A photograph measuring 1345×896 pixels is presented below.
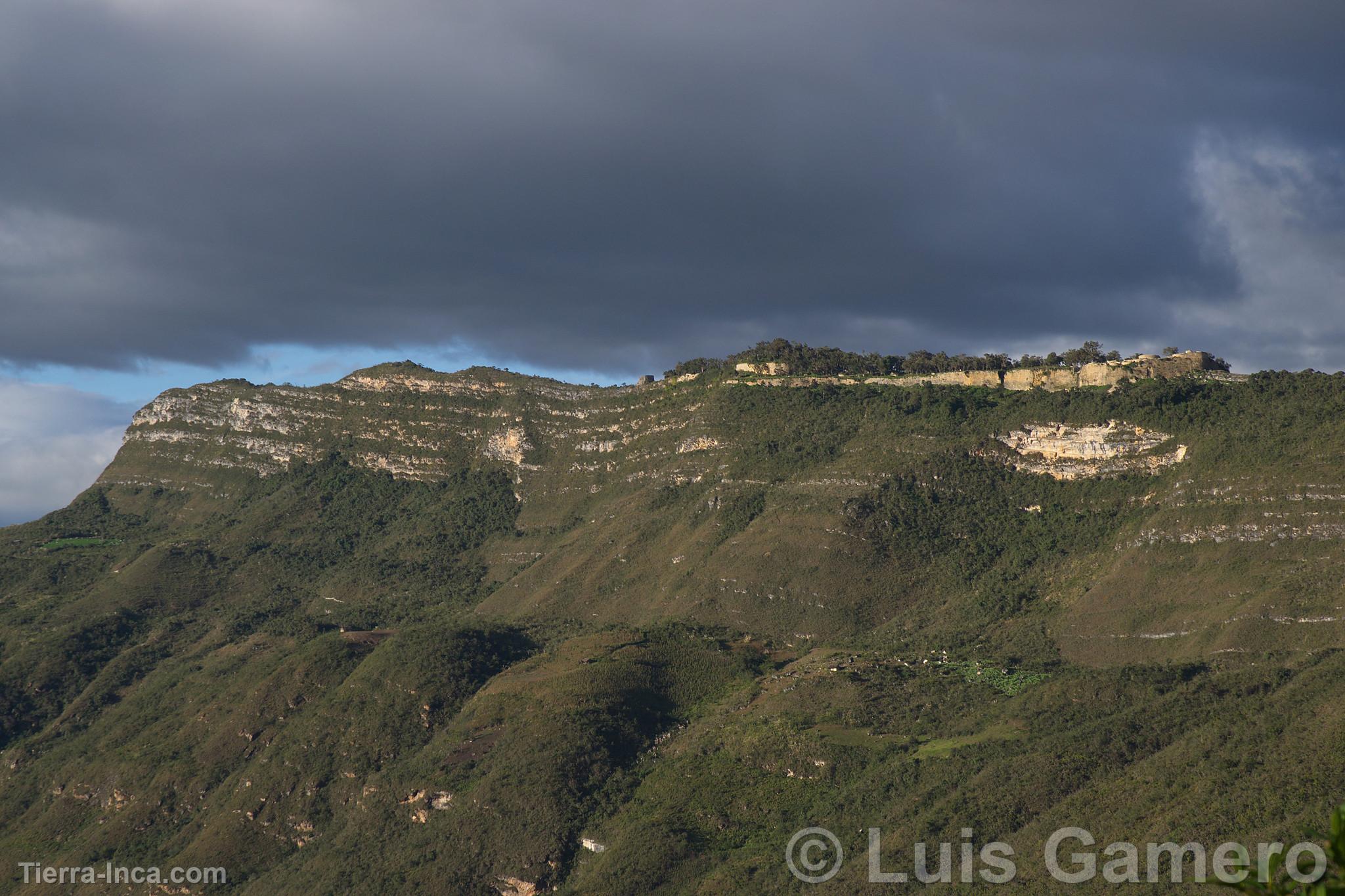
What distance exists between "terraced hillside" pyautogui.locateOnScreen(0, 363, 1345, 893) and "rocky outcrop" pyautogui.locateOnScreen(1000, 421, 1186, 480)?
463 mm

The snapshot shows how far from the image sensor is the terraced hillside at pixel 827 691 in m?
107

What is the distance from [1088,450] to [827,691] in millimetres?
61082

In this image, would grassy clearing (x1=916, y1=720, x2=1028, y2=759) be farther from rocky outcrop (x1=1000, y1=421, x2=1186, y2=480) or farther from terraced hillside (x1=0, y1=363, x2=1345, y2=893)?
rocky outcrop (x1=1000, y1=421, x2=1186, y2=480)

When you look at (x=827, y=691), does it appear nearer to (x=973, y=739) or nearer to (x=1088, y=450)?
(x=973, y=739)

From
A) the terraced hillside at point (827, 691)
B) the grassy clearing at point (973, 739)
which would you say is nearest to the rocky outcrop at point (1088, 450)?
the terraced hillside at point (827, 691)

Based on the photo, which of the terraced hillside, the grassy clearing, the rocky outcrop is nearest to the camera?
the terraced hillside

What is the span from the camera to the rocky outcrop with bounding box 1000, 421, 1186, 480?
549 ft

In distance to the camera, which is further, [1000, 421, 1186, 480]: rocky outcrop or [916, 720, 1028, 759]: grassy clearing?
[1000, 421, 1186, 480]: rocky outcrop

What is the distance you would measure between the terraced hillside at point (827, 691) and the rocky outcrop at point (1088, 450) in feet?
1.52

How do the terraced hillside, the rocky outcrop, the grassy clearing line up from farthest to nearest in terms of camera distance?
1. the rocky outcrop
2. the grassy clearing
3. the terraced hillside

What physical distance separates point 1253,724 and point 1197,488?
2263 inches

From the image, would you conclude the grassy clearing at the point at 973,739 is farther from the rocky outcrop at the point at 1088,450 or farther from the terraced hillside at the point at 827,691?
the rocky outcrop at the point at 1088,450

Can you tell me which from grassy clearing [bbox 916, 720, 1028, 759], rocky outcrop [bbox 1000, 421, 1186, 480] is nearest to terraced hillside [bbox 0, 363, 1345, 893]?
rocky outcrop [bbox 1000, 421, 1186, 480]

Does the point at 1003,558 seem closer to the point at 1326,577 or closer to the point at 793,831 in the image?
the point at 1326,577
